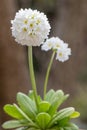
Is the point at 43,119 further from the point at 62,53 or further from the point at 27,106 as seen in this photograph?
the point at 62,53

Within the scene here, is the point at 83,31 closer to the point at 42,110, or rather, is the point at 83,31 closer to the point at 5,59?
the point at 5,59

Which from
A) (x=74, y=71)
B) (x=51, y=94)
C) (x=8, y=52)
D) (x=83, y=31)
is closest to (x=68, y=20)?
(x=83, y=31)

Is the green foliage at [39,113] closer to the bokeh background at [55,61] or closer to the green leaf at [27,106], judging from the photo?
the green leaf at [27,106]

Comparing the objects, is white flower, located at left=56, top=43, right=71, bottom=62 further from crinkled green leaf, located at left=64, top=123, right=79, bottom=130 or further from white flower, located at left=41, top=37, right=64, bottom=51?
crinkled green leaf, located at left=64, top=123, right=79, bottom=130

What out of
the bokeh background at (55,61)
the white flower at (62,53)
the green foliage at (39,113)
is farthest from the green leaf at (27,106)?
the bokeh background at (55,61)

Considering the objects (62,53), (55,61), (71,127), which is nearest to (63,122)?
(71,127)
